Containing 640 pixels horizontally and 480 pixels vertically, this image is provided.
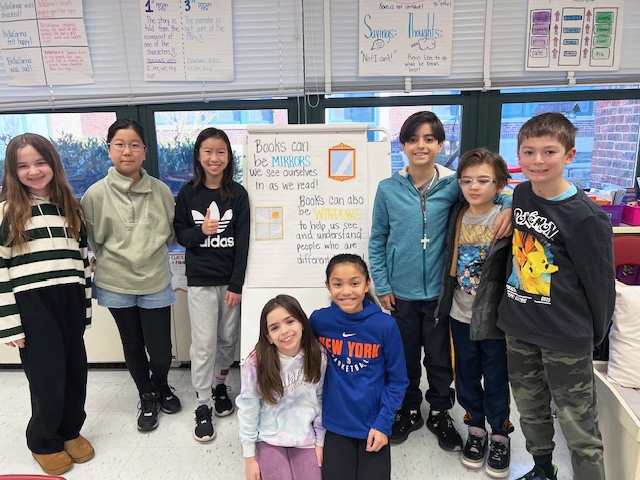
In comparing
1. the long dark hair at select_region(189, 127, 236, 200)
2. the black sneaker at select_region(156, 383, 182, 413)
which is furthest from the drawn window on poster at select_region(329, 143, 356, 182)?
the black sneaker at select_region(156, 383, 182, 413)

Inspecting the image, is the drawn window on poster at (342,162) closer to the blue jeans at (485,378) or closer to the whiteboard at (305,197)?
the whiteboard at (305,197)

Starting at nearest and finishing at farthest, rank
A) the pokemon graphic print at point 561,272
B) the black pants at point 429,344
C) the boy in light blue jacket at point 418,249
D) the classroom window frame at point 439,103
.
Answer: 1. the pokemon graphic print at point 561,272
2. the boy in light blue jacket at point 418,249
3. the black pants at point 429,344
4. the classroom window frame at point 439,103

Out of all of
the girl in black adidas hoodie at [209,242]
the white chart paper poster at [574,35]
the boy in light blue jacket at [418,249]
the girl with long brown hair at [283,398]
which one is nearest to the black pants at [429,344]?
the boy in light blue jacket at [418,249]

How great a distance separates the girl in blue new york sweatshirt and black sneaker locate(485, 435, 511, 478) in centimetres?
51

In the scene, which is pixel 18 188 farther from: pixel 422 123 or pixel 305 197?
pixel 422 123

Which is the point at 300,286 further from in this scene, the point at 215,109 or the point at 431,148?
the point at 215,109

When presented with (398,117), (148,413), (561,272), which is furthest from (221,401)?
(398,117)

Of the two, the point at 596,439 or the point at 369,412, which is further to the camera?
the point at 369,412

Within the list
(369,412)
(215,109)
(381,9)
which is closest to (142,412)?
(369,412)

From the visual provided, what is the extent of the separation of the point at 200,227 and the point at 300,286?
1.72ft

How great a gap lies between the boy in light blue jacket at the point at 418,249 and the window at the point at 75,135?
1.94m

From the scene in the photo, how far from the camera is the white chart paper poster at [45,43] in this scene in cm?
254

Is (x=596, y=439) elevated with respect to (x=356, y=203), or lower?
lower

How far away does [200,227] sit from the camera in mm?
2037
